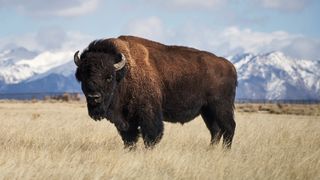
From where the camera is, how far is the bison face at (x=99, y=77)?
11531 mm

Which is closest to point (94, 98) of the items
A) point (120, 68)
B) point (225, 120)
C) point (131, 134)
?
point (120, 68)

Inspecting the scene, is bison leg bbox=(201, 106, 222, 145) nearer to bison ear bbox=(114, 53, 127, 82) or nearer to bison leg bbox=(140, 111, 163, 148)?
bison leg bbox=(140, 111, 163, 148)

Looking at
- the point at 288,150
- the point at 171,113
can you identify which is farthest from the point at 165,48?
the point at 288,150

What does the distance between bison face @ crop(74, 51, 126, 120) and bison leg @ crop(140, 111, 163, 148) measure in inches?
33.4

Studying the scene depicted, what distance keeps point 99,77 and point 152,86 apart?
1.67m

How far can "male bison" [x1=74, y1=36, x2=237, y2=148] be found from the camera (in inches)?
469

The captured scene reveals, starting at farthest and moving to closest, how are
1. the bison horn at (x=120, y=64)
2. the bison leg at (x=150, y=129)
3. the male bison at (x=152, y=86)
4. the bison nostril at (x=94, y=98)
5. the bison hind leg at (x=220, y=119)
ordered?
the bison hind leg at (x=220, y=119)
the bison leg at (x=150, y=129)
the bison horn at (x=120, y=64)
the male bison at (x=152, y=86)
the bison nostril at (x=94, y=98)

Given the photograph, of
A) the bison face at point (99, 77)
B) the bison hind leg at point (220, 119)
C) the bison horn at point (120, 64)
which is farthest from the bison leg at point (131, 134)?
the bison hind leg at point (220, 119)

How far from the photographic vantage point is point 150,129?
12445 millimetres

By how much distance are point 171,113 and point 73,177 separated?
5.83 meters

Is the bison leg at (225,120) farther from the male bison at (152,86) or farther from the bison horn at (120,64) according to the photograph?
the bison horn at (120,64)

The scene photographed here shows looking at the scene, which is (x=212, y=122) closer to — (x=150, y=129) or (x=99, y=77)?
(x=150, y=129)

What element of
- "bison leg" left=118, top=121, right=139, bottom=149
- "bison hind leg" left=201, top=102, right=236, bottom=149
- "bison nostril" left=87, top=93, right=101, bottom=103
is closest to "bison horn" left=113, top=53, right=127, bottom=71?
"bison nostril" left=87, top=93, right=101, bottom=103

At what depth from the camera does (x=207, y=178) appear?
338 inches
